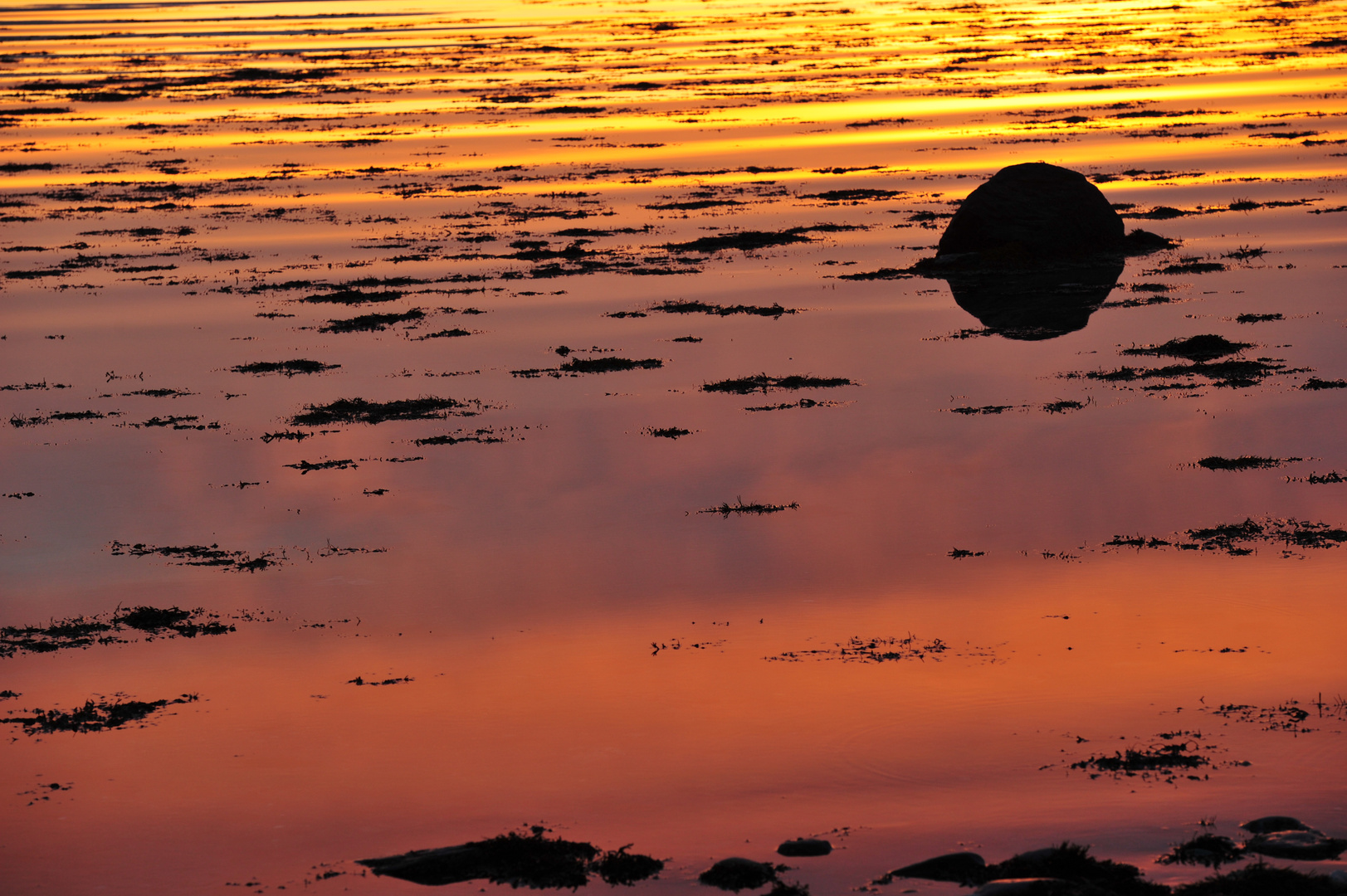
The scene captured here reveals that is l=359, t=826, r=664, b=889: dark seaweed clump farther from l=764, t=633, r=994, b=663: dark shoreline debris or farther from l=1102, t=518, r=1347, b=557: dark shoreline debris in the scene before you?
l=1102, t=518, r=1347, b=557: dark shoreline debris

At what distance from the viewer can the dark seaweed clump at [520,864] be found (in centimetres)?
866

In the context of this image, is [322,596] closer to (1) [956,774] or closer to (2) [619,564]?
(2) [619,564]

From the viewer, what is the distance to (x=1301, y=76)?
5331cm

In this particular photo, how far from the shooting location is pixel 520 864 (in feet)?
28.8

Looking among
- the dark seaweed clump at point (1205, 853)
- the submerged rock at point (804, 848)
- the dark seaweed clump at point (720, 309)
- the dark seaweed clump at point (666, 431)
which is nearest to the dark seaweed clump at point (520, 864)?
the submerged rock at point (804, 848)

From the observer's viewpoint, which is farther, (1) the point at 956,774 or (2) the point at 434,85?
(2) the point at 434,85

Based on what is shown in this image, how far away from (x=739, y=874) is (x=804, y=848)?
18.6 inches

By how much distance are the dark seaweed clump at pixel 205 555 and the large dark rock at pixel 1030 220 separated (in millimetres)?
15868

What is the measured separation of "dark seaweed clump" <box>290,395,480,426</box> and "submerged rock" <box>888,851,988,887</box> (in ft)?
36.8

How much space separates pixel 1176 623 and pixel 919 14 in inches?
3245

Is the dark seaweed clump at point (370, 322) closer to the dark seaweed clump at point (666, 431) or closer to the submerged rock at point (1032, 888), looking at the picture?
the dark seaweed clump at point (666, 431)

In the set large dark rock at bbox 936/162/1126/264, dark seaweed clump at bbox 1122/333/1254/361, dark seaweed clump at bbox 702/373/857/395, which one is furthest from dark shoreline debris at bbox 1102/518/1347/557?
large dark rock at bbox 936/162/1126/264

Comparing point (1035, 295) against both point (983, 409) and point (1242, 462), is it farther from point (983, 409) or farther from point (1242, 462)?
point (1242, 462)

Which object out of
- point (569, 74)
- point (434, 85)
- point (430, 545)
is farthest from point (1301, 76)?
point (430, 545)
